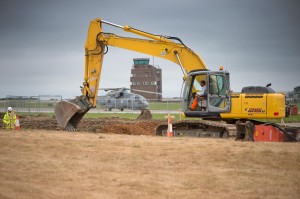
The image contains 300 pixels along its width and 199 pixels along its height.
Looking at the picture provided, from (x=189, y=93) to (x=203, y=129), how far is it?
1833 mm

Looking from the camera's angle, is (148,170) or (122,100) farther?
(122,100)

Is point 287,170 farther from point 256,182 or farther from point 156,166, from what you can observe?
point 156,166

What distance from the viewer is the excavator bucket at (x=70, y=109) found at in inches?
846

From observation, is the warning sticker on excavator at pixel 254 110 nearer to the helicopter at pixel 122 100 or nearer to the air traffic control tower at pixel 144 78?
the helicopter at pixel 122 100

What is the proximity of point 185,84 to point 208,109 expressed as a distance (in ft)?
5.08

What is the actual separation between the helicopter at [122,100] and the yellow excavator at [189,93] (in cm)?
2850

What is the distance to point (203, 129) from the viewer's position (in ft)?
68.3

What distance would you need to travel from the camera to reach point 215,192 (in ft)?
32.2

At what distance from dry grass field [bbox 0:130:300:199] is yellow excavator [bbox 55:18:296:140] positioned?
2.69 m

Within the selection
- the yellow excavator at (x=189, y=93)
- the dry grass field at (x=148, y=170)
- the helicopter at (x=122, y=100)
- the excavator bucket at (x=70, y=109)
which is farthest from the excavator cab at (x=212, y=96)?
the helicopter at (x=122, y=100)

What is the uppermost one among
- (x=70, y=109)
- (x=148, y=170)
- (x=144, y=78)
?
(x=144, y=78)

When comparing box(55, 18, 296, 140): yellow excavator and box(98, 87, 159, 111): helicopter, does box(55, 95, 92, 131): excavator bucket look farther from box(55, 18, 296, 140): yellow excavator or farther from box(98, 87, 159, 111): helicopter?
box(98, 87, 159, 111): helicopter

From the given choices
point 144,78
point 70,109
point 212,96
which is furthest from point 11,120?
point 144,78

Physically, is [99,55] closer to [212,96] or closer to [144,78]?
[212,96]
